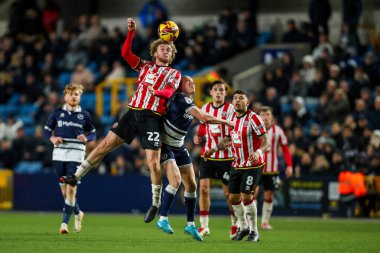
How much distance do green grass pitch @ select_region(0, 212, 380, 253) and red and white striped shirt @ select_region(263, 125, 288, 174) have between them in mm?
1136

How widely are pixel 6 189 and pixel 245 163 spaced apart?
12898 millimetres

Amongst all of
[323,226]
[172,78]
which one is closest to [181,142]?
[172,78]

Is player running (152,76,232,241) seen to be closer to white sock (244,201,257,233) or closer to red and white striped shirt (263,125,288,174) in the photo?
white sock (244,201,257,233)

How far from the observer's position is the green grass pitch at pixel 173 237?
13.1 m

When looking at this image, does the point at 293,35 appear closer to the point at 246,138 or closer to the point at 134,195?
the point at 134,195

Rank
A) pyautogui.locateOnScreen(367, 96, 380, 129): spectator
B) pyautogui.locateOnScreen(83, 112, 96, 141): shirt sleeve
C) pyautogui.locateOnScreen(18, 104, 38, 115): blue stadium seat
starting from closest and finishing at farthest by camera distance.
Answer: pyautogui.locateOnScreen(83, 112, 96, 141): shirt sleeve
pyautogui.locateOnScreen(367, 96, 380, 129): spectator
pyautogui.locateOnScreen(18, 104, 38, 115): blue stadium seat

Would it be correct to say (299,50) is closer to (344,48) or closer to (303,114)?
(344,48)

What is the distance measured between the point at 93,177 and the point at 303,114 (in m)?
5.41

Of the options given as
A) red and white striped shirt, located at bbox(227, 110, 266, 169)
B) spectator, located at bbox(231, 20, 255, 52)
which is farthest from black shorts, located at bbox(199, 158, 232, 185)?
spectator, located at bbox(231, 20, 255, 52)

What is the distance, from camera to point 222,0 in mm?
32812

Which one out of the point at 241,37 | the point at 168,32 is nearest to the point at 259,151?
the point at 168,32

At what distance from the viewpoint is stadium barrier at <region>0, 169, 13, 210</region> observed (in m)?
26.1

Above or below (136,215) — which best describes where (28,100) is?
above

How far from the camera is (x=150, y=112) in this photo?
45.9 feet
